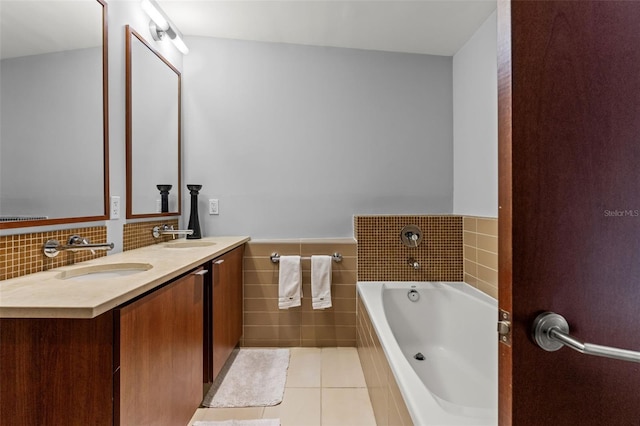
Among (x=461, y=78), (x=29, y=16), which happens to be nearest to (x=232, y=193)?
(x=29, y=16)

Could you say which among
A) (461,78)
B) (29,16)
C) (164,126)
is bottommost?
(164,126)

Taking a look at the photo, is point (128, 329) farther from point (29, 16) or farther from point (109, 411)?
point (29, 16)

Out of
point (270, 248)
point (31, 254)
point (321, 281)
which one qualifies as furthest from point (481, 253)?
point (31, 254)

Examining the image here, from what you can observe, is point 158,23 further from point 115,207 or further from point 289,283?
point 289,283

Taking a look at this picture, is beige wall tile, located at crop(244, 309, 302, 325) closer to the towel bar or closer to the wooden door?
the towel bar

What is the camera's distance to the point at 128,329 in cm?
95

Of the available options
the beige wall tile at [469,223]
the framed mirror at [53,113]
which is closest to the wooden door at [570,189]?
the framed mirror at [53,113]

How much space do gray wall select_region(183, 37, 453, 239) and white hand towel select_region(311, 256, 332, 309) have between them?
29 cm

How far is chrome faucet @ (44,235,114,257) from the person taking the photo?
4.14ft

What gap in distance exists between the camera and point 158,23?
1973 millimetres

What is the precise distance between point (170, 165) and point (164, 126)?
0.27 metres

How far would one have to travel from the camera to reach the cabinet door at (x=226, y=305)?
174 cm

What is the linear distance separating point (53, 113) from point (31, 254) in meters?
0.59

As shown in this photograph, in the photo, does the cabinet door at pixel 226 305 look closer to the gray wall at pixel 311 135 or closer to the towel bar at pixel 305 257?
the towel bar at pixel 305 257
